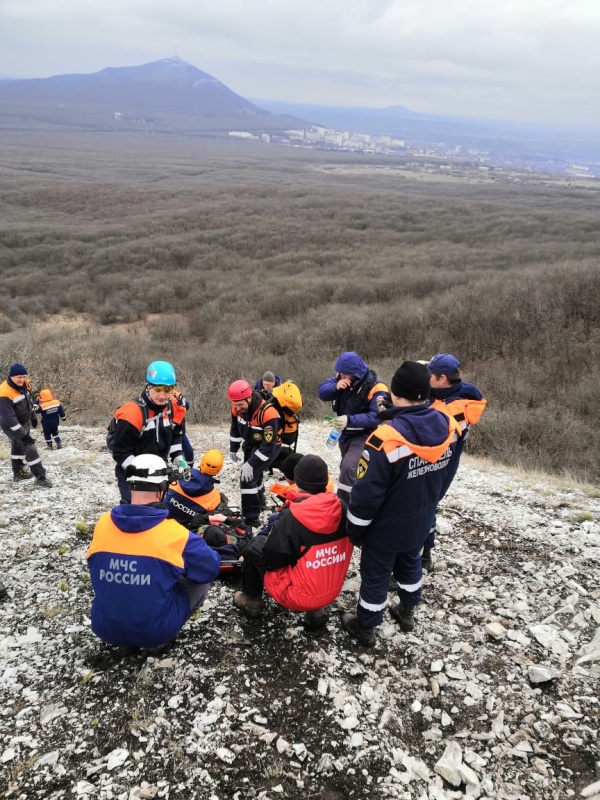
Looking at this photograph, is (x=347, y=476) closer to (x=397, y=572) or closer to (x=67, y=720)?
(x=397, y=572)

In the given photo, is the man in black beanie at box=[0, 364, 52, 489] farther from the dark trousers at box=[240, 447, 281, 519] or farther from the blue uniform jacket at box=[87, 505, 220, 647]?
the blue uniform jacket at box=[87, 505, 220, 647]

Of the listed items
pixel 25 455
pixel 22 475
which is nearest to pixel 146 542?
pixel 25 455

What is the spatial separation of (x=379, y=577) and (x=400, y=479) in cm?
93

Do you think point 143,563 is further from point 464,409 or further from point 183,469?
point 464,409

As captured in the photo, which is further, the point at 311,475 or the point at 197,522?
the point at 197,522

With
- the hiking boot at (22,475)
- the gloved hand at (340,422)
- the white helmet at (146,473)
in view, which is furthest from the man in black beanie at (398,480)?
the hiking boot at (22,475)

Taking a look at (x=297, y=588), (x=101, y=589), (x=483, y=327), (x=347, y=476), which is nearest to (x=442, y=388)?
(x=347, y=476)

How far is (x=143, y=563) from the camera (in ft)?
11.5

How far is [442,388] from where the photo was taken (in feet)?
16.3

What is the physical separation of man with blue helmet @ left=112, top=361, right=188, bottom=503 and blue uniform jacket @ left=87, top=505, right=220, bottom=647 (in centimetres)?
174

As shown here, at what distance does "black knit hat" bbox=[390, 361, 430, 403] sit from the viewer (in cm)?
361

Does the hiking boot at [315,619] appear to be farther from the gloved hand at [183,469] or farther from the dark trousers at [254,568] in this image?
the gloved hand at [183,469]

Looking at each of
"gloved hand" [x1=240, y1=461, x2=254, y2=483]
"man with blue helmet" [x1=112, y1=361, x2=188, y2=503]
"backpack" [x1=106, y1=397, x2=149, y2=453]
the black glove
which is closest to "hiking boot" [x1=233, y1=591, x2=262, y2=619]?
the black glove

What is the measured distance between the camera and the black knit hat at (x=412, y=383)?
3613mm
